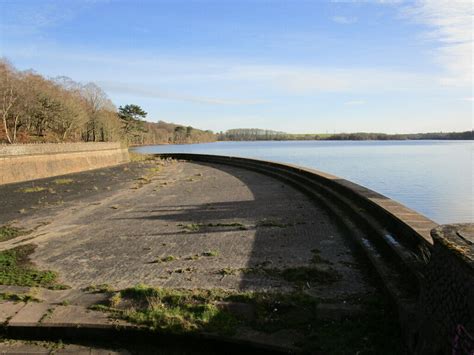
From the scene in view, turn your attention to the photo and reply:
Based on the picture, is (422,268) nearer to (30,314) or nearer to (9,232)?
(30,314)

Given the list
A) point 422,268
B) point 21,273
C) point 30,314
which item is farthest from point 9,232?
point 422,268

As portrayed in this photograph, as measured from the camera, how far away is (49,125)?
54188 mm

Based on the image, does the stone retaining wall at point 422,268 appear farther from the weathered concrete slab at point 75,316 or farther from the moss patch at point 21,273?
the moss patch at point 21,273

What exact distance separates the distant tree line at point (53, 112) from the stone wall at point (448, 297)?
142 feet

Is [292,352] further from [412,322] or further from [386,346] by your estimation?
[412,322]

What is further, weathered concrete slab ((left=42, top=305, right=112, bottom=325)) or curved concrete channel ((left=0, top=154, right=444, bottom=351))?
curved concrete channel ((left=0, top=154, right=444, bottom=351))

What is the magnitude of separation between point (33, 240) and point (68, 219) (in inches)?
97.9

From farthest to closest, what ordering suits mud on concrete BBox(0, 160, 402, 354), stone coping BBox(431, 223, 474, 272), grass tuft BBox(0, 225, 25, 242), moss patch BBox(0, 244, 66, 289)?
1. grass tuft BBox(0, 225, 25, 242)
2. moss patch BBox(0, 244, 66, 289)
3. mud on concrete BBox(0, 160, 402, 354)
4. stone coping BBox(431, 223, 474, 272)

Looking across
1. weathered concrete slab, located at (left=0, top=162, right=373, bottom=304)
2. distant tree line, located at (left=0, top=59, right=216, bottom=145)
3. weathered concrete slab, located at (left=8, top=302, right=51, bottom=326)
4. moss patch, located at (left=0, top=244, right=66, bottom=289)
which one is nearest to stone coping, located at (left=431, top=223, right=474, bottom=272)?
weathered concrete slab, located at (left=0, top=162, right=373, bottom=304)

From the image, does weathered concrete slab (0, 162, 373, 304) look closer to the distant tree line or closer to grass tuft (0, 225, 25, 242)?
grass tuft (0, 225, 25, 242)

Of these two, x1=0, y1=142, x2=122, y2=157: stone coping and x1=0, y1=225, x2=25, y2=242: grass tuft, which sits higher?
x1=0, y1=142, x2=122, y2=157: stone coping

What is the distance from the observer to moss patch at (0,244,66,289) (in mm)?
5574

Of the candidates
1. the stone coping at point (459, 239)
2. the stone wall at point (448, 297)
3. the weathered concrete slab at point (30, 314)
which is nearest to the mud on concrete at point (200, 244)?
the weathered concrete slab at point (30, 314)

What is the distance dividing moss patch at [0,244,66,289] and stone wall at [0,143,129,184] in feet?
54.0
